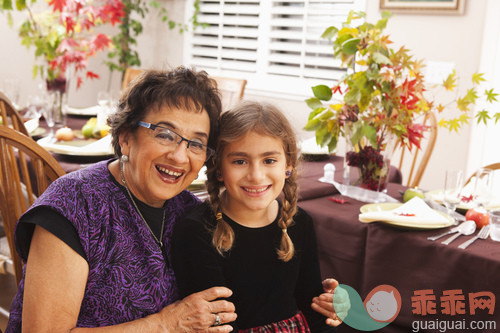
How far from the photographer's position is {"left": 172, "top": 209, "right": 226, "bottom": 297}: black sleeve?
1250 millimetres

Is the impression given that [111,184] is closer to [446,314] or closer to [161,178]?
[161,178]

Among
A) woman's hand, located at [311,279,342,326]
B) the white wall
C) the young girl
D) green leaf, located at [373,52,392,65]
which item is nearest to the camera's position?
the young girl

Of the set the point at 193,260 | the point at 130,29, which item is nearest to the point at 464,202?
the point at 193,260

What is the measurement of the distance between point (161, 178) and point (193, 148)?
0.32 ft

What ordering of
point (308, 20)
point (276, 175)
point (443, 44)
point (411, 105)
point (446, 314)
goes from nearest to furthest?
point (276, 175) → point (446, 314) → point (411, 105) → point (443, 44) → point (308, 20)

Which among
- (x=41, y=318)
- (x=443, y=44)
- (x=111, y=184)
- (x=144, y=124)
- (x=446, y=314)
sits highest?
(x=443, y=44)

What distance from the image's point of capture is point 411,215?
1.71 metres

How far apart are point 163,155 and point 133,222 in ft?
0.53

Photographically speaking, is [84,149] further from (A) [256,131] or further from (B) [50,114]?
(A) [256,131]

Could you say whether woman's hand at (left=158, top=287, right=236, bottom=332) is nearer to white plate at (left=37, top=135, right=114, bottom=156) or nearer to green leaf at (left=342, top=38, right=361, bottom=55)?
green leaf at (left=342, top=38, right=361, bottom=55)

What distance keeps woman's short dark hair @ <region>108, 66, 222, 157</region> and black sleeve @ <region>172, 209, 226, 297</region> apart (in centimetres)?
27

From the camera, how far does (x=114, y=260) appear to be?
1150 mm

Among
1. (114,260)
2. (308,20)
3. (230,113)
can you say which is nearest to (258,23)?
(308,20)

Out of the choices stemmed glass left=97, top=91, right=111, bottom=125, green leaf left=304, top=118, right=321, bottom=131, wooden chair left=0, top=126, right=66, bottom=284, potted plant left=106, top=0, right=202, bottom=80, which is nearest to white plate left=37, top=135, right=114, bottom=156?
stemmed glass left=97, top=91, right=111, bottom=125
